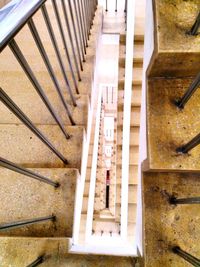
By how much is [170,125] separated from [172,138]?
7 cm

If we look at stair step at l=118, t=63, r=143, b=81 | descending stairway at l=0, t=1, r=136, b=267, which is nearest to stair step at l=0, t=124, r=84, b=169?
descending stairway at l=0, t=1, r=136, b=267

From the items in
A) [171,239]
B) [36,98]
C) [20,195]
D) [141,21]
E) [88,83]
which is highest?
[141,21]

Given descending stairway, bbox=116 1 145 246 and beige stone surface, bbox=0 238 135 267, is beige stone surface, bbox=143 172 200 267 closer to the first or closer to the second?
beige stone surface, bbox=0 238 135 267

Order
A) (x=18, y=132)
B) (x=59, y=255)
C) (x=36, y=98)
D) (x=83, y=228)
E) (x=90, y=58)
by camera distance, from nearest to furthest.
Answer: (x=59, y=255), (x=18, y=132), (x=36, y=98), (x=90, y=58), (x=83, y=228)

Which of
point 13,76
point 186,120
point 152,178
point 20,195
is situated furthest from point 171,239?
point 13,76

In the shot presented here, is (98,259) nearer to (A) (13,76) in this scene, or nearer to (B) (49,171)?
(B) (49,171)

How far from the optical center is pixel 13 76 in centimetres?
218

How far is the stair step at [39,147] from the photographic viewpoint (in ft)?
5.13

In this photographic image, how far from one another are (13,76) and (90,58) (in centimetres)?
73

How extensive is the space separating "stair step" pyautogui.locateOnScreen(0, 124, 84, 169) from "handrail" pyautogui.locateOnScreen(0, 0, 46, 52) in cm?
93


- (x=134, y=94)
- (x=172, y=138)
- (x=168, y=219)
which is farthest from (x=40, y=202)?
(x=134, y=94)

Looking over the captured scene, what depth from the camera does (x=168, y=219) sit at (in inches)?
52.6

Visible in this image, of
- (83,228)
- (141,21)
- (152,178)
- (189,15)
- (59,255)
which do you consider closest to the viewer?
(189,15)

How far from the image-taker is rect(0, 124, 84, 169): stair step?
1.56m
